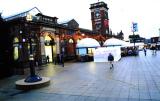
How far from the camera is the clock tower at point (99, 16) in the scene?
69.6 meters

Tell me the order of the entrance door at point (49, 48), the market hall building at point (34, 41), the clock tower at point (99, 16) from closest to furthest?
the market hall building at point (34, 41) → the entrance door at point (49, 48) → the clock tower at point (99, 16)

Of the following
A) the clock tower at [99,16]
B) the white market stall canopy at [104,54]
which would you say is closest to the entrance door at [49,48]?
the white market stall canopy at [104,54]

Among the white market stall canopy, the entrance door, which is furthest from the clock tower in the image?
the white market stall canopy

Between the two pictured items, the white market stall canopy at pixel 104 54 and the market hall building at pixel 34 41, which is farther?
the white market stall canopy at pixel 104 54

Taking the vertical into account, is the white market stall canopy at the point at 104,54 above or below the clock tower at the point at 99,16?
below

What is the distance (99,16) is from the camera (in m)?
70.2

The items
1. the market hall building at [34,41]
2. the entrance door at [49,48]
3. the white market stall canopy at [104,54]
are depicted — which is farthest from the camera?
the entrance door at [49,48]

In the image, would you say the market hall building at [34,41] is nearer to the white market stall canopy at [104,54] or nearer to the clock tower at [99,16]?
the white market stall canopy at [104,54]

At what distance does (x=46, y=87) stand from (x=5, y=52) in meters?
8.83

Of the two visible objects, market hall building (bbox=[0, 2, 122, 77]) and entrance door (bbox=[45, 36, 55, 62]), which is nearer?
market hall building (bbox=[0, 2, 122, 77])

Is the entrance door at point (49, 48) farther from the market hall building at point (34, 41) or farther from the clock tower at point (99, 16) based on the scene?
the clock tower at point (99, 16)

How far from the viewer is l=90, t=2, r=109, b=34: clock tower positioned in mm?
69562

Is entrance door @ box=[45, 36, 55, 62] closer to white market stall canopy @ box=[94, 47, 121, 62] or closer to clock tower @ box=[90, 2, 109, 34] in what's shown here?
white market stall canopy @ box=[94, 47, 121, 62]

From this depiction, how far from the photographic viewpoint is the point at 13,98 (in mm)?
11852
